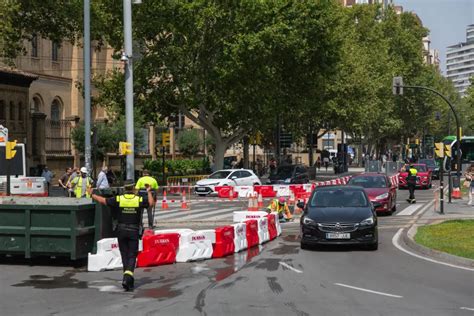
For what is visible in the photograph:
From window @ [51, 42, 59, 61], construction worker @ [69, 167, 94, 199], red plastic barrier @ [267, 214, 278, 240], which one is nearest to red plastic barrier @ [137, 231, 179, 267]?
red plastic barrier @ [267, 214, 278, 240]

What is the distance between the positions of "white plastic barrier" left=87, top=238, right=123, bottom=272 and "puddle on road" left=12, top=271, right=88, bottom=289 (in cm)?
49

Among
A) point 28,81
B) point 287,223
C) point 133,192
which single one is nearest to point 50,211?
point 133,192

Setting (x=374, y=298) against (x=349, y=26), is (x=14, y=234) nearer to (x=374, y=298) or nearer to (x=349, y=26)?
(x=374, y=298)

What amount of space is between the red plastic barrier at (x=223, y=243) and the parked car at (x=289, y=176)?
26426 millimetres

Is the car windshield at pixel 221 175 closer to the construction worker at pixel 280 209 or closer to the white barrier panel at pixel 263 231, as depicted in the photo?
the construction worker at pixel 280 209

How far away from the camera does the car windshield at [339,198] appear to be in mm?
17578

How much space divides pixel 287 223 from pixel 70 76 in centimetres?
4037

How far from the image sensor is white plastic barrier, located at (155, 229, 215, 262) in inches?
596

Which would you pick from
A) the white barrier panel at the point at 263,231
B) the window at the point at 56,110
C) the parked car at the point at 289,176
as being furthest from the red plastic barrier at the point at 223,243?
the window at the point at 56,110

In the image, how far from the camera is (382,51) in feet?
259

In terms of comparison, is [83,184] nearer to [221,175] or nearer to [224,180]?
[224,180]

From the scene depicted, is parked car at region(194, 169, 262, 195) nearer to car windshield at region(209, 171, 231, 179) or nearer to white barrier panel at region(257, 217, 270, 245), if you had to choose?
car windshield at region(209, 171, 231, 179)

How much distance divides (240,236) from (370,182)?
11609 millimetres

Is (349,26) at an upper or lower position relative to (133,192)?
upper
